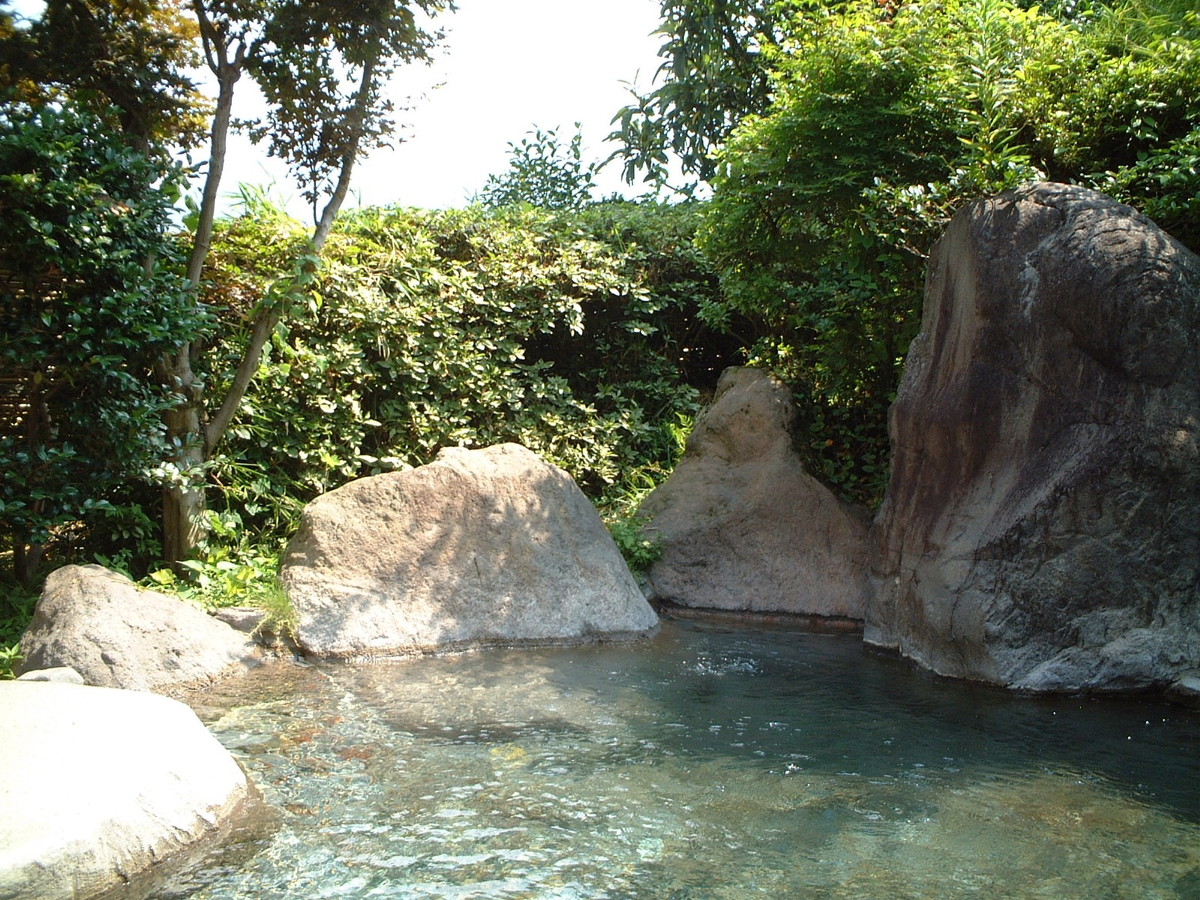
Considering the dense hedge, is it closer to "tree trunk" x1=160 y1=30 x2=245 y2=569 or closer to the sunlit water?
"tree trunk" x1=160 y1=30 x2=245 y2=569

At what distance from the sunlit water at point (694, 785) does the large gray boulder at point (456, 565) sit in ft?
1.25

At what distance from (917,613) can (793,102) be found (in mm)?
4279

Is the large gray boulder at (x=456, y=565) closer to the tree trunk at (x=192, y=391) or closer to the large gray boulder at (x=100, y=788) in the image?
the tree trunk at (x=192, y=391)

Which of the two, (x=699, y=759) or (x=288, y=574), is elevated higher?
(x=288, y=574)

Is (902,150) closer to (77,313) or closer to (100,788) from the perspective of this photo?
(77,313)

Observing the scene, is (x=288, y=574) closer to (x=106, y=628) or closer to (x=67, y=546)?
(x=106, y=628)

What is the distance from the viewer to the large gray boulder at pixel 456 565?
6695 mm

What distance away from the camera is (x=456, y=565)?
23.4 feet

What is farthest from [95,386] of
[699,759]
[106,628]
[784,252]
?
[784,252]

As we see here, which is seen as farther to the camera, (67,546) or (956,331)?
(67,546)

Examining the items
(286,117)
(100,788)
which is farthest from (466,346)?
(100,788)

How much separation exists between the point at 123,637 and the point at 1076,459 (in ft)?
18.8

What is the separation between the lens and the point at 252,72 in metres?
7.18

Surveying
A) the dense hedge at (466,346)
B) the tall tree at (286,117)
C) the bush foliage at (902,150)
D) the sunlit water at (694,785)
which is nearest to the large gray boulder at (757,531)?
the bush foliage at (902,150)
